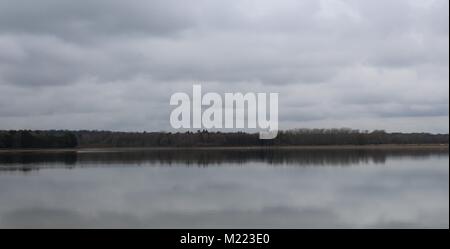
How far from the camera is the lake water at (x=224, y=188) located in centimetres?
608

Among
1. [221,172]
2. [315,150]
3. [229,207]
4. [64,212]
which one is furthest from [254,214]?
[221,172]

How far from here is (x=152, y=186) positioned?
368 inches

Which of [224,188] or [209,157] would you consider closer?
[224,188]

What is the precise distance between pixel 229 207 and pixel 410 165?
9.90 ft

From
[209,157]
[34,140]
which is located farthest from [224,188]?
[34,140]

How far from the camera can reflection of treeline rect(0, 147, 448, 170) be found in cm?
827

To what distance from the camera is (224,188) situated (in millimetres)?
8938

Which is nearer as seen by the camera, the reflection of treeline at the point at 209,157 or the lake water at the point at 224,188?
the lake water at the point at 224,188

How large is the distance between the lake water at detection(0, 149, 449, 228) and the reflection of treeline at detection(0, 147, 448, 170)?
0.04m

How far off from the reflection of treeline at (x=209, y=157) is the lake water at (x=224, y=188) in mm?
39

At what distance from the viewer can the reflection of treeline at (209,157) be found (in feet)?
27.1

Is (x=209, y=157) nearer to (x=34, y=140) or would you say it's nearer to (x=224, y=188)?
(x=224, y=188)

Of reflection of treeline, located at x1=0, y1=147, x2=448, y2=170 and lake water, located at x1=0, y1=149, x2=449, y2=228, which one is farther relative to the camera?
reflection of treeline, located at x1=0, y1=147, x2=448, y2=170

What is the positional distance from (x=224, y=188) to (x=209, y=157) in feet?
4.91
